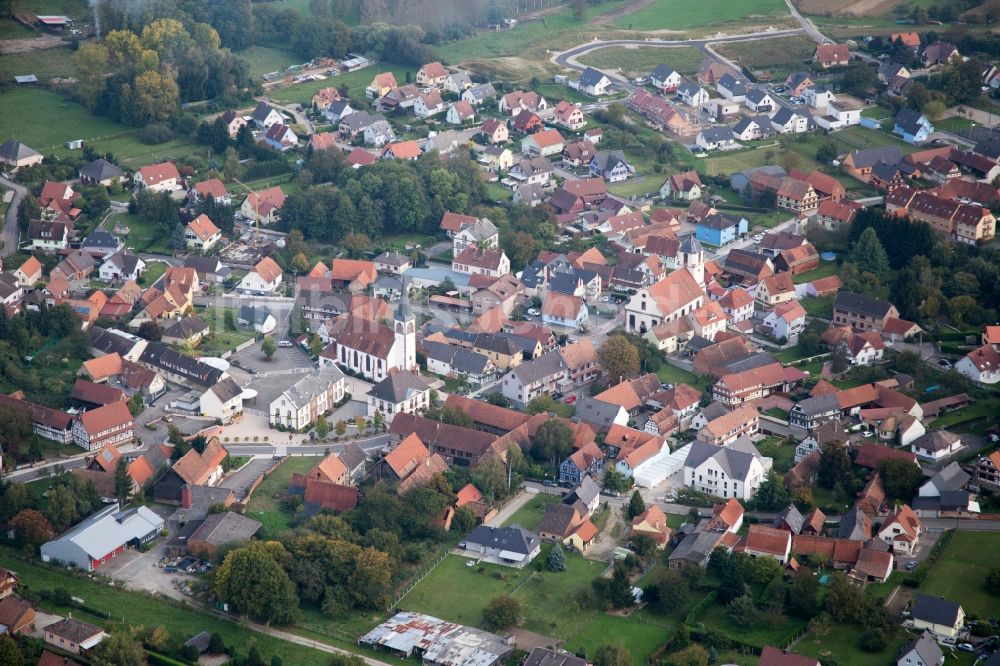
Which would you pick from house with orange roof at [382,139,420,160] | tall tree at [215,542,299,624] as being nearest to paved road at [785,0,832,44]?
house with orange roof at [382,139,420,160]

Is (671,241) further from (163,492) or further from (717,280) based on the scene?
(163,492)

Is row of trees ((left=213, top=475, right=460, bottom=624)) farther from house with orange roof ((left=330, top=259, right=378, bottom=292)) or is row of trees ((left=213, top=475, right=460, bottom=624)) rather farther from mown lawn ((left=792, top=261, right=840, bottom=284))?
mown lawn ((left=792, top=261, right=840, bottom=284))

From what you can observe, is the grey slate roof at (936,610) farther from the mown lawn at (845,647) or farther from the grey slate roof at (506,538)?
the grey slate roof at (506,538)

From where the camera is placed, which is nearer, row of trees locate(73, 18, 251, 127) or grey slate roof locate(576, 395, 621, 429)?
grey slate roof locate(576, 395, 621, 429)

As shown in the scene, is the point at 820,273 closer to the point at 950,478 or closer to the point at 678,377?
the point at 678,377

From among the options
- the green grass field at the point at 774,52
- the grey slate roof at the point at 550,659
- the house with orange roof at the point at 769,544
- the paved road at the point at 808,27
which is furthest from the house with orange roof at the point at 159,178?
the paved road at the point at 808,27

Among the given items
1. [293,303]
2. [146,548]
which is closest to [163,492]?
[146,548]
